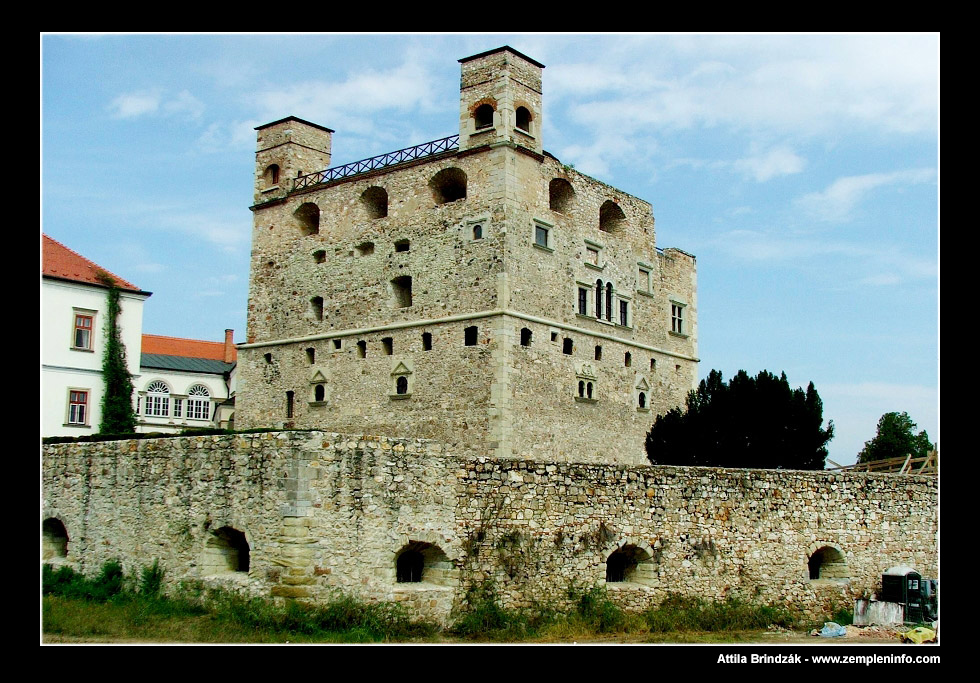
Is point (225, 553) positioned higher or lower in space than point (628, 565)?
higher

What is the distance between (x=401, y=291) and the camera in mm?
39375

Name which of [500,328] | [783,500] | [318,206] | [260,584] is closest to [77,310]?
[318,206]

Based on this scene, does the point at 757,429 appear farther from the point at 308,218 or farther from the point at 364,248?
the point at 308,218

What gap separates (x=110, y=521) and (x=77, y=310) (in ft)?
51.4

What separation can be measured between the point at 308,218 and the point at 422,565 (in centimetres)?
2413

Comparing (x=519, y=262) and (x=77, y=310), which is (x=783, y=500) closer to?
(x=519, y=262)

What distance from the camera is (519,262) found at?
121 ft

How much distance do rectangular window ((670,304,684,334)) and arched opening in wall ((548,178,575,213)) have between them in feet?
23.1

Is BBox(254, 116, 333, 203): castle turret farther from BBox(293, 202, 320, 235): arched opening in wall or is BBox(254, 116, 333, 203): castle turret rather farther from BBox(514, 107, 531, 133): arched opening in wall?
BBox(514, 107, 531, 133): arched opening in wall

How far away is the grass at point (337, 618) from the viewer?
18672 mm

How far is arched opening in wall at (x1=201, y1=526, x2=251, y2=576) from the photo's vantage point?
2048cm

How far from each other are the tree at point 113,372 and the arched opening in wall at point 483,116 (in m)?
13.1

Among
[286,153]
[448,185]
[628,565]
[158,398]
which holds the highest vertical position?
[286,153]

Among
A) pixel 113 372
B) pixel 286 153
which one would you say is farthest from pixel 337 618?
pixel 286 153
